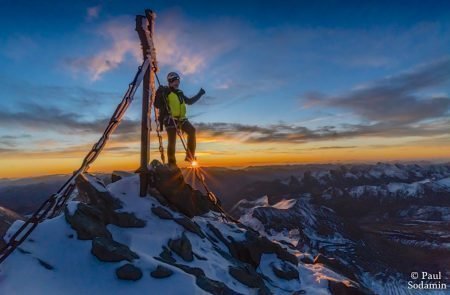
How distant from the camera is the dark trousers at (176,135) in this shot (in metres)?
21.1

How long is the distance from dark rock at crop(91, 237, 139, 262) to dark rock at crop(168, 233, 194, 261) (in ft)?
10.4

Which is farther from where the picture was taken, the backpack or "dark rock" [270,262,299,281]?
"dark rock" [270,262,299,281]

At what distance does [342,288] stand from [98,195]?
18785 millimetres

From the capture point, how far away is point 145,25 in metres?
18.2

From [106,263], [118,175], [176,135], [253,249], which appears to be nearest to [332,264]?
[253,249]

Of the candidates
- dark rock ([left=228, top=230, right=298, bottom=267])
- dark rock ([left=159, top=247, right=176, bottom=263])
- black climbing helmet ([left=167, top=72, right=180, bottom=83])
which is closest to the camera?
dark rock ([left=159, top=247, right=176, bottom=263])

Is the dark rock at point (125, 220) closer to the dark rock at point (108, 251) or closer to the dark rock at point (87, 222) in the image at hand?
the dark rock at point (87, 222)

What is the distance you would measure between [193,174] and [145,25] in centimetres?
957

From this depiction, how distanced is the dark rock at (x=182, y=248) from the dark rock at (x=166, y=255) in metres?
0.45

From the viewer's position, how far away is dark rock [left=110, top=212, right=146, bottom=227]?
19094 mm

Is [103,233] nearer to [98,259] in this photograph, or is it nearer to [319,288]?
[98,259]

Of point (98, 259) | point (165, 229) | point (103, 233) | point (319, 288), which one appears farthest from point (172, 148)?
point (319, 288)

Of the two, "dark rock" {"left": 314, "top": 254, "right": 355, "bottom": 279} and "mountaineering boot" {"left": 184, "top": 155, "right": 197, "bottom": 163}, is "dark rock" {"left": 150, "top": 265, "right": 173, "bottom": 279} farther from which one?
"dark rock" {"left": 314, "top": 254, "right": 355, "bottom": 279}

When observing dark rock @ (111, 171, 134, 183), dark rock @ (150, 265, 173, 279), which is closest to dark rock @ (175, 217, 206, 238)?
dark rock @ (150, 265, 173, 279)
